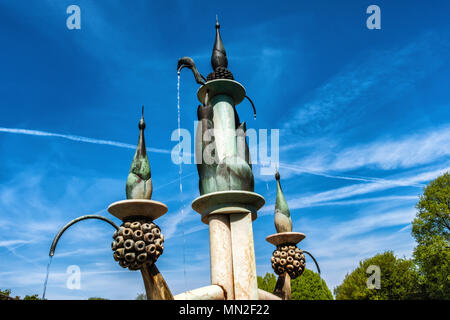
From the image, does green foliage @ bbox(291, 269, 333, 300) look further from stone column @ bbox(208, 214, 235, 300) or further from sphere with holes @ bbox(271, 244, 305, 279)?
stone column @ bbox(208, 214, 235, 300)

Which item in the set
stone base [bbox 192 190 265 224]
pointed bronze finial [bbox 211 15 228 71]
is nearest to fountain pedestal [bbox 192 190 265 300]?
stone base [bbox 192 190 265 224]

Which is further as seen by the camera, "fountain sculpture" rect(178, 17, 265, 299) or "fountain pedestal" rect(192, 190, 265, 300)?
"fountain sculpture" rect(178, 17, 265, 299)

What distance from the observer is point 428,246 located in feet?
76.7

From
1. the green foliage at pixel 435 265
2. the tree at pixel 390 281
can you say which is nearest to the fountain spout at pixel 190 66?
the green foliage at pixel 435 265

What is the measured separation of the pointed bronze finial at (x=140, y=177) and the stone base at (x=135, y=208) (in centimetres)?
33

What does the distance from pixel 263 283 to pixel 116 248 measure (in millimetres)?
35907

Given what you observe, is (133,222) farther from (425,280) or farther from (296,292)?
(296,292)

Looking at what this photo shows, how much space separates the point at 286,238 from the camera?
31.9ft

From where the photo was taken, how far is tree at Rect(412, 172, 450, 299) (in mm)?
22062

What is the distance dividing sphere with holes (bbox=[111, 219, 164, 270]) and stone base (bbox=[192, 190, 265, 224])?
2029 millimetres

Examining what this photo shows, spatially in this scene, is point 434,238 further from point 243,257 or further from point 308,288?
point 243,257

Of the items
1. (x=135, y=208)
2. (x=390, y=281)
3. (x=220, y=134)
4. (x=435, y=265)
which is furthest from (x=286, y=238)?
(x=390, y=281)

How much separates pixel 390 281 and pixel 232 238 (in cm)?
3004
